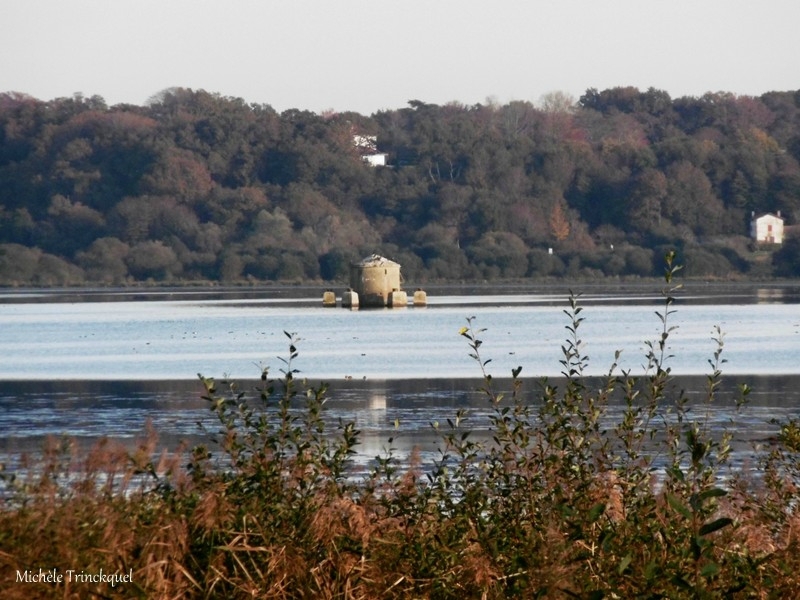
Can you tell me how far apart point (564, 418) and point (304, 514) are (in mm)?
2068

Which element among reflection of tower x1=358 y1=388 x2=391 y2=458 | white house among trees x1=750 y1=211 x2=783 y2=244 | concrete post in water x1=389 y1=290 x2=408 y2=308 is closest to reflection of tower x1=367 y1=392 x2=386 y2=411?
reflection of tower x1=358 y1=388 x2=391 y2=458

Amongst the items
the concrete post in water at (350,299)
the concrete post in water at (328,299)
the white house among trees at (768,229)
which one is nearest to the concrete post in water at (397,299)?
the concrete post in water at (350,299)

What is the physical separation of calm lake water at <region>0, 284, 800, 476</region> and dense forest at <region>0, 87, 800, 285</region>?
150 ft

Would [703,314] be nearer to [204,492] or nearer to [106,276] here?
[204,492]

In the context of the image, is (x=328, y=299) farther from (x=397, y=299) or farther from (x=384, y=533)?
(x=384, y=533)

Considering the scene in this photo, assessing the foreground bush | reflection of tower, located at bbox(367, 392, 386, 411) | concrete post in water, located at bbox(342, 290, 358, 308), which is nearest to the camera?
the foreground bush

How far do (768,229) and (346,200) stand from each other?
36.5 meters

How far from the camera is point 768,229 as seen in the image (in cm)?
12925

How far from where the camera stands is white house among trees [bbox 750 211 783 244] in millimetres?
128750

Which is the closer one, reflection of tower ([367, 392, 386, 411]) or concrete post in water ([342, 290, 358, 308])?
reflection of tower ([367, 392, 386, 411])

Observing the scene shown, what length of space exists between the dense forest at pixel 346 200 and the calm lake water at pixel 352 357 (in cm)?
Result: 4583

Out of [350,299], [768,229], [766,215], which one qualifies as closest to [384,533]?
[350,299]

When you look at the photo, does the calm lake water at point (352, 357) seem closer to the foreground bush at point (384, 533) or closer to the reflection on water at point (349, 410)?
the reflection on water at point (349, 410)

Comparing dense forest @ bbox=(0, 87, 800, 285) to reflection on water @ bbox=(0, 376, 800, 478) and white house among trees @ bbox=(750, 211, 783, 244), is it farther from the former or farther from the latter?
reflection on water @ bbox=(0, 376, 800, 478)
